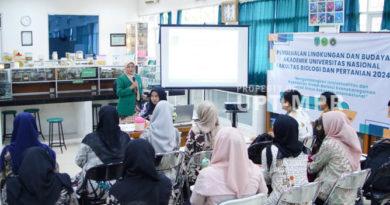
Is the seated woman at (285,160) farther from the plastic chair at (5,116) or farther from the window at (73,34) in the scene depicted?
the window at (73,34)

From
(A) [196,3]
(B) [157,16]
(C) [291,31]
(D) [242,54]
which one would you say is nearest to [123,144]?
(D) [242,54]

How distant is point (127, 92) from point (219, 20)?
160 inches

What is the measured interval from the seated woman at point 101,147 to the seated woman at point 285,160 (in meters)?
1.19

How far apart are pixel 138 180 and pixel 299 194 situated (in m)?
0.97

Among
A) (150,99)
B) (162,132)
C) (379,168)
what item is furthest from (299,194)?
(150,99)

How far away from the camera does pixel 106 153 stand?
11.3 feet

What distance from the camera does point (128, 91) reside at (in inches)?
250

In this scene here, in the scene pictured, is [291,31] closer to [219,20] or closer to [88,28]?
[219,20]

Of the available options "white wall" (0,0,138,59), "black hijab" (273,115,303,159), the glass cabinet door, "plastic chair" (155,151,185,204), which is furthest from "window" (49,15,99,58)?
"black hijab" (273,115,303,159)

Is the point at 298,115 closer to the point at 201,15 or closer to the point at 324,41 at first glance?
the point at 324,41

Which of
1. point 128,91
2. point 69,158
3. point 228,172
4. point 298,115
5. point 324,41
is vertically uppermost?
point 324,41

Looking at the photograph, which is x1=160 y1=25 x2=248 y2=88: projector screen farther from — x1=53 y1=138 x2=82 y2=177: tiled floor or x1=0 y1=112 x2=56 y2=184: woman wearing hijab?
x1=0 y1=112 x2=56 y2=184: woman wearing hijab

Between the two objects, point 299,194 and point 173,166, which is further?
point 173,166

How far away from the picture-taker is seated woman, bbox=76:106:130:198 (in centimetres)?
342
